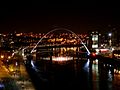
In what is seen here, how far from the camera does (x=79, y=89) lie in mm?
34281

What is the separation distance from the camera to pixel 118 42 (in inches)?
3839

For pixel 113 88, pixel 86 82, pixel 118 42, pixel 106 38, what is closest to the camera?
pixel 113 88

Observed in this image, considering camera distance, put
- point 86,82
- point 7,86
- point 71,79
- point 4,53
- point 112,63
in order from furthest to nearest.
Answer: point 4,53 → point 112,63 → point 71,79 → point 86,82 → point 7,86

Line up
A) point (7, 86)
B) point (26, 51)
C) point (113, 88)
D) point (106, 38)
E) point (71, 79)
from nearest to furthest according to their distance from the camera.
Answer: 1. point (7, 86)
2. point (113, 88)
3. point (71, 79)
4. point (26, 51)
5. point (106, 38)

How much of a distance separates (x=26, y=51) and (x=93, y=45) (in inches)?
819

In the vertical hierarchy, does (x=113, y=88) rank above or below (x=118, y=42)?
below

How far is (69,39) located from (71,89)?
78135 millimetres

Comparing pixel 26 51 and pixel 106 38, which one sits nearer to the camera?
pixel 26 51

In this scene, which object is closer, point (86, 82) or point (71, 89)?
point (71, 89)

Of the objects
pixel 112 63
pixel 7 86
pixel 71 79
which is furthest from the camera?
pixel 112 63

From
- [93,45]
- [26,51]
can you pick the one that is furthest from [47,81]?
[93,45]

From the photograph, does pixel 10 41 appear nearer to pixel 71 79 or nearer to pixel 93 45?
pixel 93 45

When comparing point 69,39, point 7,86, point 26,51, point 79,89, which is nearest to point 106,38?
point 69,39

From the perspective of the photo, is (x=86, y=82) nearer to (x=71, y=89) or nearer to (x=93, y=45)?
(x=71, y=89)
